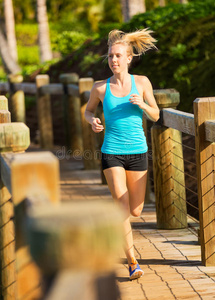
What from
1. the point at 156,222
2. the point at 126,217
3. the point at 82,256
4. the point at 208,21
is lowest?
the point at 156,222

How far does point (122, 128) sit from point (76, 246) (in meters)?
3.11

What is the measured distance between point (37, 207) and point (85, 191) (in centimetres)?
627

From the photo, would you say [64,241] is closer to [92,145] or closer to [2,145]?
[2,145]

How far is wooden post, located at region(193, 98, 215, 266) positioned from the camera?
4.67 metres

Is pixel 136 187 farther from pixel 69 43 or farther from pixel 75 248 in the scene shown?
pixel 69 43

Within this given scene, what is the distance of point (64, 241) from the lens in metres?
1.69

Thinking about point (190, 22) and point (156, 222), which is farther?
point (190, 22)

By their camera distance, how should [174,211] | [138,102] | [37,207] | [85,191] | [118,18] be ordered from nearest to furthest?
1. [37,207]
2. [138,102]
3. [174,211]
4. [85,191]
5. [118,18]

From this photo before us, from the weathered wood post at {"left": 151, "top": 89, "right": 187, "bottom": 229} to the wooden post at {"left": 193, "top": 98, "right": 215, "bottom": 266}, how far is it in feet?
3.74

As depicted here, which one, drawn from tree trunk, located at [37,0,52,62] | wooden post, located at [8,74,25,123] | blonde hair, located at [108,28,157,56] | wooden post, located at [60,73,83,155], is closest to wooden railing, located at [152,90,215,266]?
blonde hair, located at [108,28,157,56]

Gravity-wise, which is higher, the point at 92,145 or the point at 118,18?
the point at 118,18

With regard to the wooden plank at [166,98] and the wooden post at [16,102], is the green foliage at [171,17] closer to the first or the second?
the wooden post at [16,102]

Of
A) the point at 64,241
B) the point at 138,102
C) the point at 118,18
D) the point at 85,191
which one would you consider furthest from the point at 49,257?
the point at 118,18

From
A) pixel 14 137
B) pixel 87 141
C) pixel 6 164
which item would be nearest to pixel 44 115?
pixel 87 141
